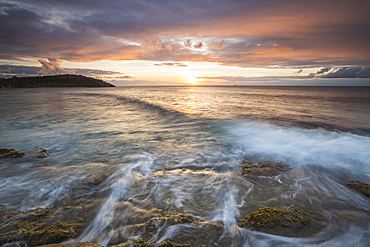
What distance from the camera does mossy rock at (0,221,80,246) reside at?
265 cm

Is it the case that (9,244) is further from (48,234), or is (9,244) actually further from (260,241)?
(260,241)

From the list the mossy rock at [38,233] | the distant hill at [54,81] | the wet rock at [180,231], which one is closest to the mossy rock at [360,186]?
the wet rock at [180,231]

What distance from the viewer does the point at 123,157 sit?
6379 millimetres

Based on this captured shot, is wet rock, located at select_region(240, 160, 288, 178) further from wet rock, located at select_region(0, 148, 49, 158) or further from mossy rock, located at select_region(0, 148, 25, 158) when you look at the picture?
mossy rock, located at select_region(0, 148, 25, 158)

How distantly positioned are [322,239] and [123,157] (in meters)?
5.71

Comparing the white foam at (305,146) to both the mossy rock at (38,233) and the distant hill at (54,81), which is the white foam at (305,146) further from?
the distant hill at (54,81)

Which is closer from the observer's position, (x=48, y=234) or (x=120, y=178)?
(x=48, y=234)

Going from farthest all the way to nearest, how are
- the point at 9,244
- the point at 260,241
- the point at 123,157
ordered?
the point at 123,157 → the point at 260,241 → the point at 9,244

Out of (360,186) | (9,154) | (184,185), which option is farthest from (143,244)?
(9,154)

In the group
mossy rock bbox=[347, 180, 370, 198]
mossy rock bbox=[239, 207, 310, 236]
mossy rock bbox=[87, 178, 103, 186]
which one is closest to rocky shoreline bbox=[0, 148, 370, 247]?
mossy rock bbox=[239, 207, 310, 236]

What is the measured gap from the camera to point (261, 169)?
542 cm

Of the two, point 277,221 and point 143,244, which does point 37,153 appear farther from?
point 277,221

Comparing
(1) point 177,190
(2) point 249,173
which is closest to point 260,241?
(1) point 177,190

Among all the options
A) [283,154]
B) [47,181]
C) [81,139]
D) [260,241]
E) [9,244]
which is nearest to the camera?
[9,244]
